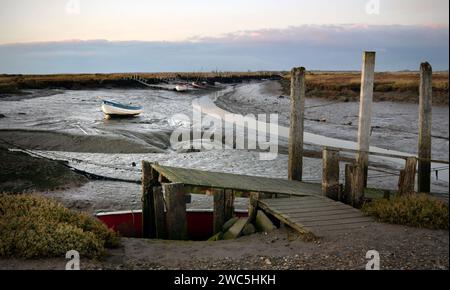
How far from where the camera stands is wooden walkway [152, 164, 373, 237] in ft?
29.6

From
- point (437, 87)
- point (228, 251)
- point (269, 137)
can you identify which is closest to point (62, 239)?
point (228, 251)

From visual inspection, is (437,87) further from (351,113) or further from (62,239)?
(62,239)

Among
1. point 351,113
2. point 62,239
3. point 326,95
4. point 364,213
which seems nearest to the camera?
point 62,239

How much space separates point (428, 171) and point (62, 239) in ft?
36.2

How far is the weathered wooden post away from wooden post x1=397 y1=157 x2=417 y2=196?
3979 millimetres

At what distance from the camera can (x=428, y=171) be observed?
554 inches

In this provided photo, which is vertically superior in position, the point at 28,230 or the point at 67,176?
the point at 28,230

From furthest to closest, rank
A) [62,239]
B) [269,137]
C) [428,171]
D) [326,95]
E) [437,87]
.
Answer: [326,95], [437,87], [269,137], [428,171], [62,239]

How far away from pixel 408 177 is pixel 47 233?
308 inches

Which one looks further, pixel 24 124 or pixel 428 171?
pixel 24 124

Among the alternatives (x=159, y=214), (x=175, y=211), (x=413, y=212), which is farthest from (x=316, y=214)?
(x=159, y=214)

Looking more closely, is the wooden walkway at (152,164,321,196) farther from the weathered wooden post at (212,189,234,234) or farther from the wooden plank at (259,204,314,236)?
the wooden plank at (259,204,314,236)

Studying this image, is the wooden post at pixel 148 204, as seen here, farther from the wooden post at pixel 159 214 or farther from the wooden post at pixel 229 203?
the wooden post at pixel 229 203

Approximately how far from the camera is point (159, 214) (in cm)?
1048
